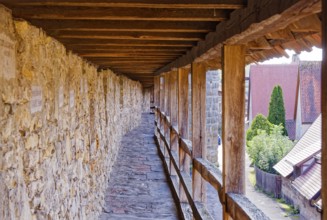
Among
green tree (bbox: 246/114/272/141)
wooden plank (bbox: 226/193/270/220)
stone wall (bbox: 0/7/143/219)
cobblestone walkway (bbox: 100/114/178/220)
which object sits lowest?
cobblestone walkway (bbox: 100/114/178/220)

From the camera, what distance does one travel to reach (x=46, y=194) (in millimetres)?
2738

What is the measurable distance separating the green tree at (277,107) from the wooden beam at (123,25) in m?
14.0

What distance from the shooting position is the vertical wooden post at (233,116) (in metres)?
2.72

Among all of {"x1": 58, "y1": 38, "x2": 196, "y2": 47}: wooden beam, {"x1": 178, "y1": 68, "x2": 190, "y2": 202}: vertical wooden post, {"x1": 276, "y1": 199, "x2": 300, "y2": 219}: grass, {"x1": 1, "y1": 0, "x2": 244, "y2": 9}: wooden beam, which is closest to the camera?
{"x1": 1, "y1": 0, "x2": 244, "y2": 9}: wooden beam

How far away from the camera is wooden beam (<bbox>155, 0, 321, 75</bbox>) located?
150 cm

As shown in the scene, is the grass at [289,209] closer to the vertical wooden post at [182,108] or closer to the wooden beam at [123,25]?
the vertical wooden post at [182,108]

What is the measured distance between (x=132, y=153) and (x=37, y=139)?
22.6 ft

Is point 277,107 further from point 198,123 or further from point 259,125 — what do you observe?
point 198,123

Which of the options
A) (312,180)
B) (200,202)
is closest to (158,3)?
(200,202)

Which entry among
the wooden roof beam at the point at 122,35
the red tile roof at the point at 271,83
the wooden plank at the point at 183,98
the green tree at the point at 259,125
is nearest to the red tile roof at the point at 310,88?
the green tree at the point at 259,125

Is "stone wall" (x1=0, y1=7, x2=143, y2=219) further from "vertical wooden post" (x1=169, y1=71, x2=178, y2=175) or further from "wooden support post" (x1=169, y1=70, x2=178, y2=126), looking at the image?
"wooden support post" (x1=169, y1=70, x2=178, y2=126)

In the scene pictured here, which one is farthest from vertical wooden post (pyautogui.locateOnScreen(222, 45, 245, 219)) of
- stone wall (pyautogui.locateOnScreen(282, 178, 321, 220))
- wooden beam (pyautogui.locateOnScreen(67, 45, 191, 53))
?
stone wall (pyautogui.locateOnScreen(282, 178, 321, 220))

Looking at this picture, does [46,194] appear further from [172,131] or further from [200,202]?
[172,131]

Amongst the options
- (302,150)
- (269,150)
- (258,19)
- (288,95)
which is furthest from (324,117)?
(288,95)
